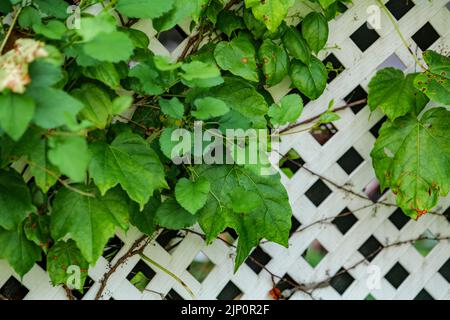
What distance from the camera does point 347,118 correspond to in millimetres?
1856

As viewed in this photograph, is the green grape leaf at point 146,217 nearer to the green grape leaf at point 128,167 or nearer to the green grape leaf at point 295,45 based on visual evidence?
the green grape leaf at point 128,167

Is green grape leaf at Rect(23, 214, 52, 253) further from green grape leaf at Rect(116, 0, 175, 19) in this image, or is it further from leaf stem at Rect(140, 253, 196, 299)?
green grape leaf at Rect(116, 0, 175, 19)

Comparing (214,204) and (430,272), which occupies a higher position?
(214,204)

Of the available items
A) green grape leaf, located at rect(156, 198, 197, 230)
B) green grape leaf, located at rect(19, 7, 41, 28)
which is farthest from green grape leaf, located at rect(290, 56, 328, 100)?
green grape leaf, located at rect(19, 7, 41, 28)

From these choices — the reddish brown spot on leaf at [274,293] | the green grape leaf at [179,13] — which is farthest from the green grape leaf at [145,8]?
the reddish brown spot on leaf at [274,293]

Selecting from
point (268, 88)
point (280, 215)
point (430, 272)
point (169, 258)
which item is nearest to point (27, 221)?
point (169, 258)

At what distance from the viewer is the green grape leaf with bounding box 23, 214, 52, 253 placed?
1501mm

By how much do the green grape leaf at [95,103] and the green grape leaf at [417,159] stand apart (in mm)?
809

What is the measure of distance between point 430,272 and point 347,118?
0.64m

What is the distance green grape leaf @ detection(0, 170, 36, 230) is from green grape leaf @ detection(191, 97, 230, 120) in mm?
443

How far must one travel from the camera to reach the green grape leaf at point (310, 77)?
66.3 inches

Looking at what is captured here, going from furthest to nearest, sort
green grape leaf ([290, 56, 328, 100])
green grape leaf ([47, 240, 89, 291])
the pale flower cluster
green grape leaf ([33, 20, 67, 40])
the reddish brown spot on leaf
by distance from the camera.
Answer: the reddish brown spot on leaf, green grape leaf ([290, 56, 328, 100]), green grape leaf ([47, 240, 89, 291]), green grape leaf ([33, 20, 67, 40]), the pale flower cluster
